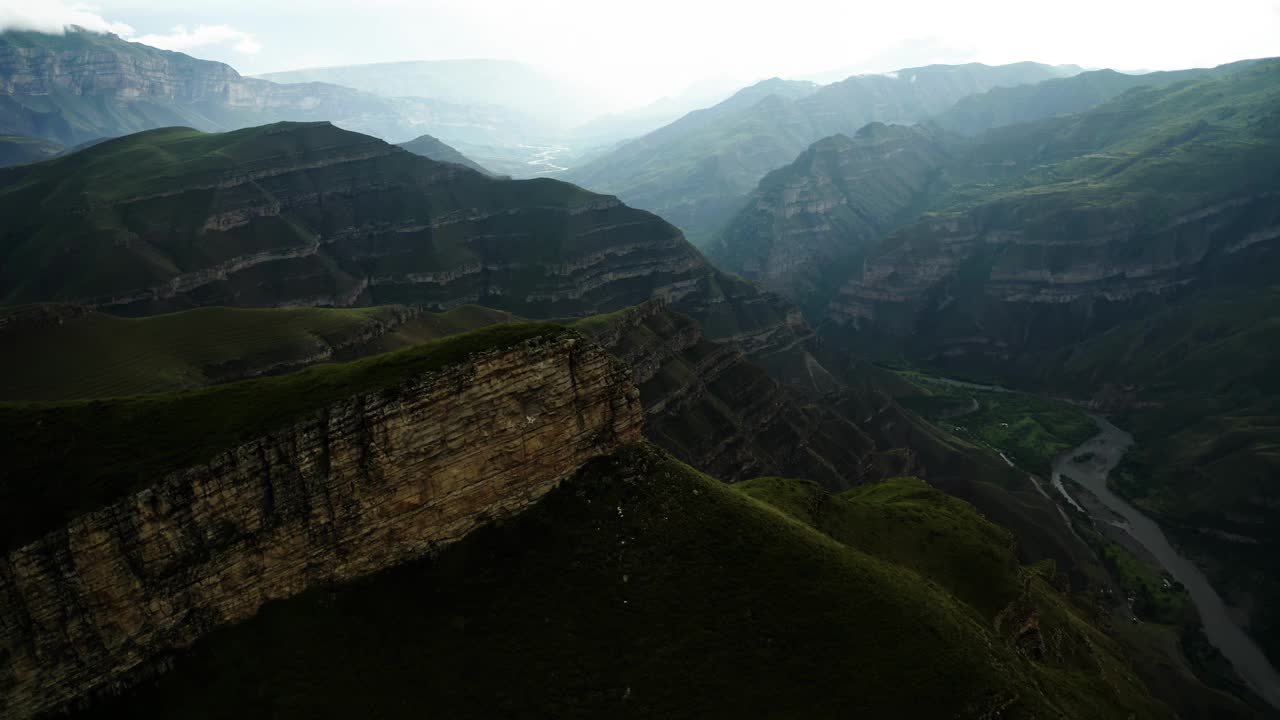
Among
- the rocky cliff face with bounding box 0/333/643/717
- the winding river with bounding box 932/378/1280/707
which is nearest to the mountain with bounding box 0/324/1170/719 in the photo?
the rocky cliff face with bounding box 0/333/643/717

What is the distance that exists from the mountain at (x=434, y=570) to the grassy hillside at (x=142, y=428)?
0.16m

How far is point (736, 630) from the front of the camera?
4522 cm

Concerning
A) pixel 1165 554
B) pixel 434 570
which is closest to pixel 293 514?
pixel 434 570

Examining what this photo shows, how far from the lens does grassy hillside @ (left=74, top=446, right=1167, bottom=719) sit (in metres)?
→ 40.0

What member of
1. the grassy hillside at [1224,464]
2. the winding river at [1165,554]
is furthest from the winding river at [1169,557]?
the grassy hillside at [1224,464]

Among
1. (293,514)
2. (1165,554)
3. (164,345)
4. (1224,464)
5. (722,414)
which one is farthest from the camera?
(1224,464)

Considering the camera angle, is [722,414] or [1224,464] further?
[1224,464]

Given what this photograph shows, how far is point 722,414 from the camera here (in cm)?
12825

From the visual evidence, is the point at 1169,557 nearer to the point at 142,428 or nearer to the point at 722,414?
the point at 722,414

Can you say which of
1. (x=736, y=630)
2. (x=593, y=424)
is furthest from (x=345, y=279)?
(x=736, y=630)

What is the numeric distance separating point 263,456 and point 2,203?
200m

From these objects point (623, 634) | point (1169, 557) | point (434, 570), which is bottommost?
point (1169, 557)

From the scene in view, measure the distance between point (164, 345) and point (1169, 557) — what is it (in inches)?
7105

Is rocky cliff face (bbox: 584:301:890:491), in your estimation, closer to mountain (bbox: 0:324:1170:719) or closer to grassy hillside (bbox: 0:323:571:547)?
mountain (bbox: 0:324:1170:719)
